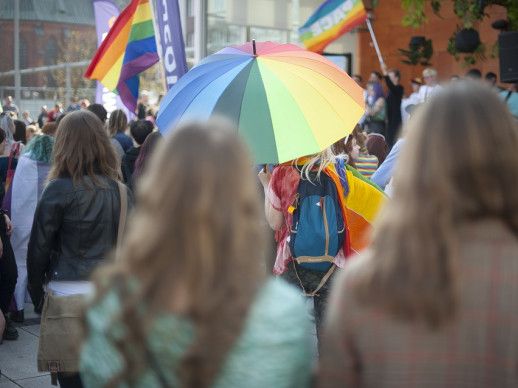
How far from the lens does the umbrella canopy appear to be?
14.8 ft

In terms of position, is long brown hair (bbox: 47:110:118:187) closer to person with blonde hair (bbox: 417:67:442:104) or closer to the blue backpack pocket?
the blue backpack pocket

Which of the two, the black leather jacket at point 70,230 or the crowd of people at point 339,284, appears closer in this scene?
the crowd of people at point 339,284

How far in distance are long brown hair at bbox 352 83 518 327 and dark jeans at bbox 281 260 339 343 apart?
2721 mm

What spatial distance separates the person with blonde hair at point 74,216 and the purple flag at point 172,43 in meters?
3.61

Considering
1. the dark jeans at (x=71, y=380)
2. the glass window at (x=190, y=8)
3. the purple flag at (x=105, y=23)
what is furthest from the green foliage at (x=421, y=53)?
the dark jeans at (x=71, y=380)

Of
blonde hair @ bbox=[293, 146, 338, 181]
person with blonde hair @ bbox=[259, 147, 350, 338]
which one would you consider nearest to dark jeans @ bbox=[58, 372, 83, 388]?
person with blonde hair @ bbox=[259, 147, 350, 338]

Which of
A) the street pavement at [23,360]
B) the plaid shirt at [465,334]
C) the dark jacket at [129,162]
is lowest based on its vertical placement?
the street pavement at [23,360]

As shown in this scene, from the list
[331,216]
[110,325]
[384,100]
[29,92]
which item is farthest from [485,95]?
[29,92]

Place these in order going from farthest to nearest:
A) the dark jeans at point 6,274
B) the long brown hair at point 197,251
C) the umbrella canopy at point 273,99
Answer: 1. the dark jeans at point 6,274
2. the umbrella canopy at point 273,99
3. the long brown hair at point 197,251

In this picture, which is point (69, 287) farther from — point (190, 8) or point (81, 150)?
point (190, 8)

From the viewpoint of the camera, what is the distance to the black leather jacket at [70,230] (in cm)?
414

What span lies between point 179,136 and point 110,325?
20.6 inches

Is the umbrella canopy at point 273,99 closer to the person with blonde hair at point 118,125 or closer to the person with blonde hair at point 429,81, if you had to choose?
the person with blonde hair at point 118,125

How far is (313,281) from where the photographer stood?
4793mm
